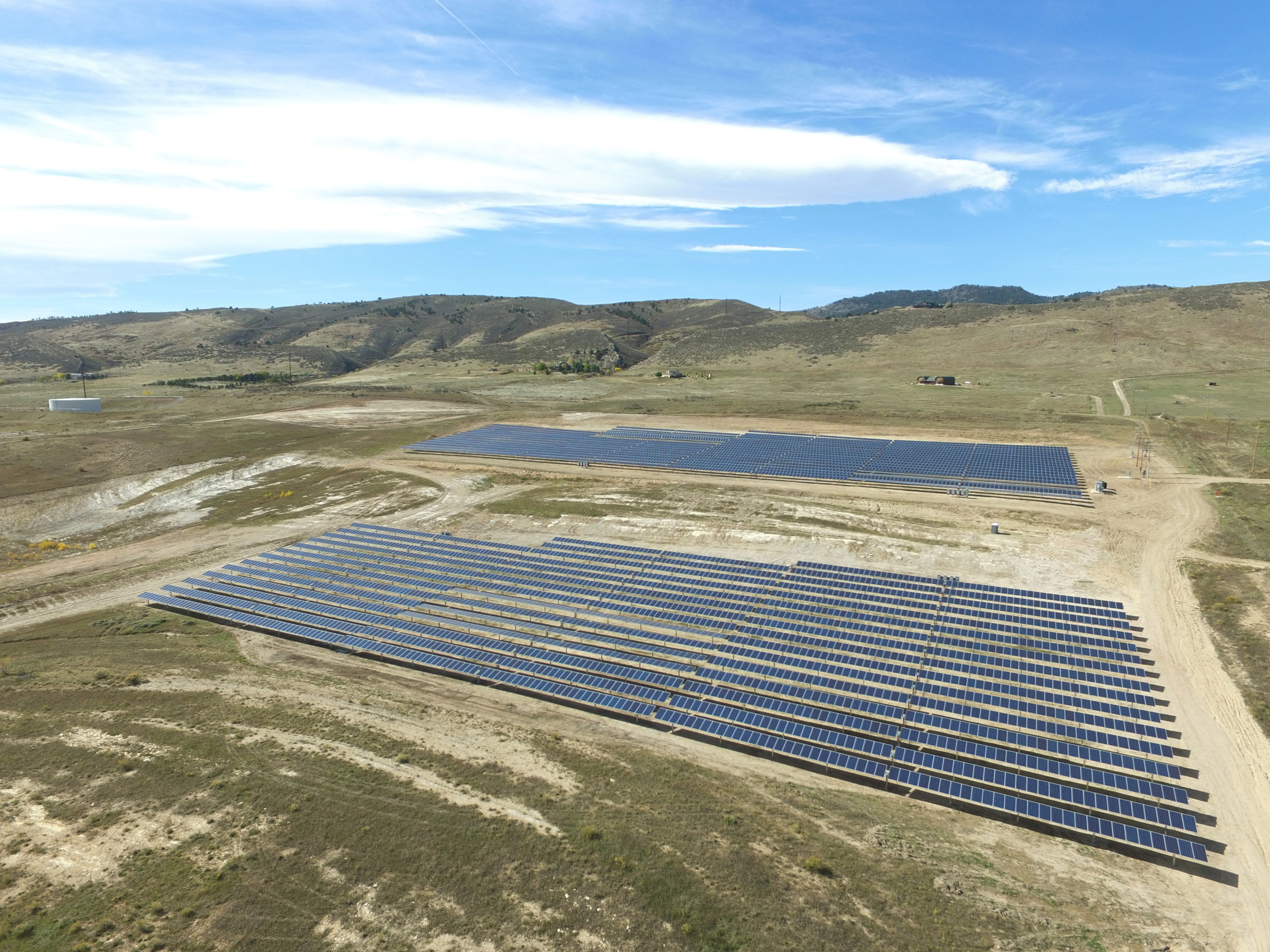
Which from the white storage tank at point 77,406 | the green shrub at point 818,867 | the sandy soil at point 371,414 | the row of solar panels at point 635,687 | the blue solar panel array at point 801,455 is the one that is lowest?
the green shrub at point 818,867

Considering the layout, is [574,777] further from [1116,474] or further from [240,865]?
[1116,474]

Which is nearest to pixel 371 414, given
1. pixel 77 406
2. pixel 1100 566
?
pixel 77 406

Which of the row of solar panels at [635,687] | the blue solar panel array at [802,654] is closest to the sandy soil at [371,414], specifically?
the blue solar panel array at [802,654]

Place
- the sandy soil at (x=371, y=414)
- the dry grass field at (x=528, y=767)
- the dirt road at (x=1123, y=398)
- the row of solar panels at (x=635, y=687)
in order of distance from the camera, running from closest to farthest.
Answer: the dry grass field at (x=528, y=767) → the row of solar panels at (x=635, y=687) → the dirt road at (x=1123, y=398) → the sandy soil at (x=371, y=414)

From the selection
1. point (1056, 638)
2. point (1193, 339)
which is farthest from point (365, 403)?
point (1193, 339)

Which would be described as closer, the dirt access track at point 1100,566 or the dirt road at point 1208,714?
the dirt road at point 1208,714

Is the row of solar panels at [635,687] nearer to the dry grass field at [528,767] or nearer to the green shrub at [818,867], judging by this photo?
the dry grass field at [528,767]
